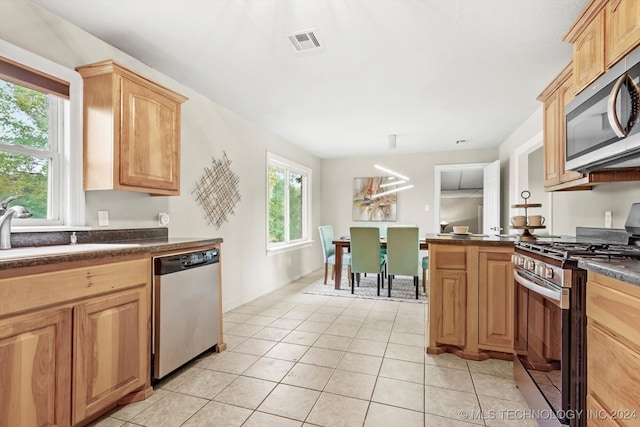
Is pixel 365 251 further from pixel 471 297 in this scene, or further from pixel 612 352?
pixel 612 352

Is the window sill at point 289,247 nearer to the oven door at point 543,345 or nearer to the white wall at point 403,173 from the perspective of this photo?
the white wall at point 403,173

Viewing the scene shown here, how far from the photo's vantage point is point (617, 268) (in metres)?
1.06

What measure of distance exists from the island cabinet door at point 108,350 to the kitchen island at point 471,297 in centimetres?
206

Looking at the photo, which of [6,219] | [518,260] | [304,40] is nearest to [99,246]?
[6,219]

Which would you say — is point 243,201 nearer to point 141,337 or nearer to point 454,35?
point 141,337

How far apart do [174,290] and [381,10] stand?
7.22 feet

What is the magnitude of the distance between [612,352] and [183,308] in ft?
7.30

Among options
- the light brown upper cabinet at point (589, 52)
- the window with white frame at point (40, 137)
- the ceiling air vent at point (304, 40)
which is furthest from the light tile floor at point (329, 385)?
the ceiling air vent at point (304, 40)

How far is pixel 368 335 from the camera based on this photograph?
292 centimetres

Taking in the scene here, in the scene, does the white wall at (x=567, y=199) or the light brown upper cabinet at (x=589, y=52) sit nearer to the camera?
the light brown upper cabinet at (x=589, y=52)

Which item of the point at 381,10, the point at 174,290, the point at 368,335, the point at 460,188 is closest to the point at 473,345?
the point at 368,335

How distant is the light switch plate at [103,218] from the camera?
2.21m

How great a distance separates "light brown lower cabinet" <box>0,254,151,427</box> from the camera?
128 cm

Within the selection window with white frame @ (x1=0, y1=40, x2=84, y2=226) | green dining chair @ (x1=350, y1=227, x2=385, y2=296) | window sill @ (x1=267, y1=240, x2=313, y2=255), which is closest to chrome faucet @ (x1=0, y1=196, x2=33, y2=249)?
window with white frame @ (x1=0, y1=40, x2=84, y2=226)
